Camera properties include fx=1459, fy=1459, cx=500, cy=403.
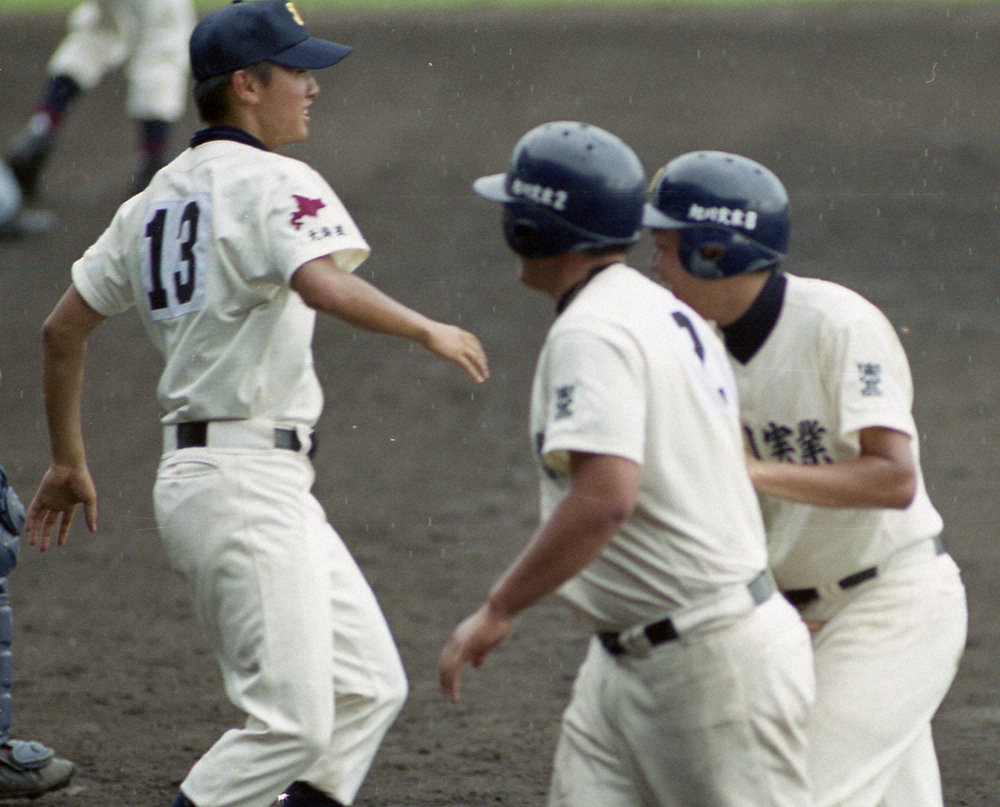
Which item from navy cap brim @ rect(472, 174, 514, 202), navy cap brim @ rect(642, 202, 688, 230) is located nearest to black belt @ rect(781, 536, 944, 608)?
navy cap brim @ rect(642, 202, 688, 230)

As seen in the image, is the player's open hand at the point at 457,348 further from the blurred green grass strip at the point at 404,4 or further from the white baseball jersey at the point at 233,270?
the blurred green grass strip at the point at 404,4

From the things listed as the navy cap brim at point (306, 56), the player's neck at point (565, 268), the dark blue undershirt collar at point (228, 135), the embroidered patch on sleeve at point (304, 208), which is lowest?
the embroidered patch on sleeve at point (304, 208)

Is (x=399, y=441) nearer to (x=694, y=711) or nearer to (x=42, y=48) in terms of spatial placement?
(x=694, y=711)

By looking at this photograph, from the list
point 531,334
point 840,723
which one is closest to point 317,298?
point 840,723

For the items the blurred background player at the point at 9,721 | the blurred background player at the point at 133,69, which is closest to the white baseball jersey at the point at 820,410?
the blurred background player at the point at 9,721

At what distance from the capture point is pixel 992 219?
33.5ft

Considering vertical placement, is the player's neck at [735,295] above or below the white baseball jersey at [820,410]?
above

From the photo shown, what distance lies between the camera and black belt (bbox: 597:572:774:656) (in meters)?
2.47

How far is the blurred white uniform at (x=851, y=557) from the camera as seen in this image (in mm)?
2771

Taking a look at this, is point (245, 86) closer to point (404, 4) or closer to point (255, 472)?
point (255, 472)

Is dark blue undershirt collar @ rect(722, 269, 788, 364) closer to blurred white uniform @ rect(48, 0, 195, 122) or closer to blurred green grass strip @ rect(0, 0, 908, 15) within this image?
blurred white uniform @ rect(48, 0, 195, 122)

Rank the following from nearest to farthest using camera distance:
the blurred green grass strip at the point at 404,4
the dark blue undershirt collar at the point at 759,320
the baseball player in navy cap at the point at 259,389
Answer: the dark blue undershirt collar at the point at 759,320 → the baseball player in navy cap at the point at 259,389 → the blurred green grass strip at the point at 404,4

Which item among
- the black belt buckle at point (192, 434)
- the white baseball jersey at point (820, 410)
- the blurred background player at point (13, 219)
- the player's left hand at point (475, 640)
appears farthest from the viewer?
the blurred background player at point (13, 219)

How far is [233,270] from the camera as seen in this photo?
10.1ft
